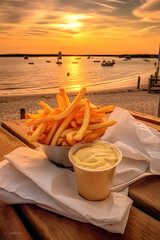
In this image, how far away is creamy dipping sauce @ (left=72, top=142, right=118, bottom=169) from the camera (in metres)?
0.96

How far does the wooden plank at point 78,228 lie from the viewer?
0.84 m

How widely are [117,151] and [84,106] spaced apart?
344 millimetres

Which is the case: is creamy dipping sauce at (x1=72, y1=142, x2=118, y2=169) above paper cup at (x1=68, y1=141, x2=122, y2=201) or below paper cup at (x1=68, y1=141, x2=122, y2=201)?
above

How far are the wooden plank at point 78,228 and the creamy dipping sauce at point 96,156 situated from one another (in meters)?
Answer: 0.26

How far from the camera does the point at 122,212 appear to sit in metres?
0.89

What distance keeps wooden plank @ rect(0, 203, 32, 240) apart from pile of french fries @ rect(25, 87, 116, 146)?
0.37 m

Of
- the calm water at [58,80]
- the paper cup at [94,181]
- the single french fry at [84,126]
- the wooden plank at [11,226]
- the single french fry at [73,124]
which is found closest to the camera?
the wooden plank at [11,226]

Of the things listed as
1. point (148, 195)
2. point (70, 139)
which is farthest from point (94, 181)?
point (148, 195)

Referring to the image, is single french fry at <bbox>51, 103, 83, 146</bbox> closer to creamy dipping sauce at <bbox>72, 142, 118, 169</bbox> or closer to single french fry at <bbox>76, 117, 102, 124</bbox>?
single french fry at <bbox>76, 117, 102, 124</bbox>

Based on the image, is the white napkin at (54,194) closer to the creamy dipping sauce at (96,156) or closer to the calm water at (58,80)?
the creamy dipping sauce at (96,156)

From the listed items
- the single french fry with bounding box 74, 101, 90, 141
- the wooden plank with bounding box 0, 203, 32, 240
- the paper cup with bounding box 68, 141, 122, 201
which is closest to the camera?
the wooden plank with bounding box 0, 203, 32, 240

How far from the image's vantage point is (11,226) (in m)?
0.88

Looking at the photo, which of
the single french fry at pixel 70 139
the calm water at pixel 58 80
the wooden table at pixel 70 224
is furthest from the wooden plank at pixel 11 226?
the calm water at pixel 58 80

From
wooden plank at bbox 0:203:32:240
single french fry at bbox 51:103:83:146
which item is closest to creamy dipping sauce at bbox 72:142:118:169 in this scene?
single french fry at bbox 51:103:83:146
